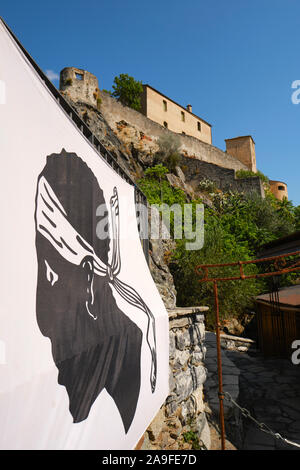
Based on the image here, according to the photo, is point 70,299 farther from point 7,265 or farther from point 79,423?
Result: point 79,423

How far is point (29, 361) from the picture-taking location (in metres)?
1.23

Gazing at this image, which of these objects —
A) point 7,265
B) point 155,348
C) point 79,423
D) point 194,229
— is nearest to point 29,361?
point 7,265

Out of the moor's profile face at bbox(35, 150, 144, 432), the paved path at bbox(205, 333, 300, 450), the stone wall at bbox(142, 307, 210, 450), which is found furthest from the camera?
the paved path at bbox(205, 333, 300, 450)

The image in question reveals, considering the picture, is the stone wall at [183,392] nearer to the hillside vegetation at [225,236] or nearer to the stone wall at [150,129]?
the hillside vegetation at [225,236]

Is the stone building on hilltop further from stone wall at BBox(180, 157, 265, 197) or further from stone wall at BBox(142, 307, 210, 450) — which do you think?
stone wall at BBox(142, 307, 210, 450)

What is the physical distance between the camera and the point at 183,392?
374cm

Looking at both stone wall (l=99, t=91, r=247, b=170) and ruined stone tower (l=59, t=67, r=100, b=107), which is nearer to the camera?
ruined stone tower (l=59, t=67, r=100, b=107)

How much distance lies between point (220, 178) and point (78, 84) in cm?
1218

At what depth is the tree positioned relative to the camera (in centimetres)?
2759

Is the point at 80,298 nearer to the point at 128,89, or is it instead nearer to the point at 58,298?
the point at 58,298

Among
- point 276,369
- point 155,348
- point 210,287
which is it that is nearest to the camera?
point 155,348

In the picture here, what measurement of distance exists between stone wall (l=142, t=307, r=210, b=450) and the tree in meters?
27.4

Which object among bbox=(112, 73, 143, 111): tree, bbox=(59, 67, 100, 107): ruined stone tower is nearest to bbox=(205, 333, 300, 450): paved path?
bbox=(59, 67, 100, 107): ruined stone tower
